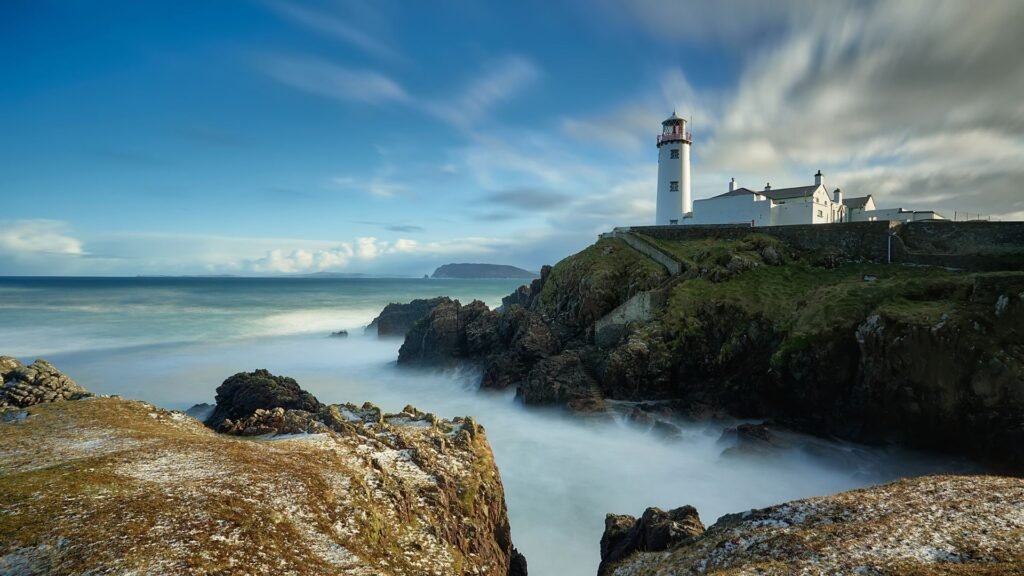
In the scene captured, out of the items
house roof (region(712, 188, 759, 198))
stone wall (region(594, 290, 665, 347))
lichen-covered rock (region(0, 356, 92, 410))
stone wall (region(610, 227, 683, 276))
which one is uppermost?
house roof (region(712, 188, 759, 198))

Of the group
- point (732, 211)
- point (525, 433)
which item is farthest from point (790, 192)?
point (525, 433)

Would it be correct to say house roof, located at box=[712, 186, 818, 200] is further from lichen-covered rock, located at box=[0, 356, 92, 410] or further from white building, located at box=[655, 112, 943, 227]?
lichen-covered rock, located at box=[0, 356, 92, 410]

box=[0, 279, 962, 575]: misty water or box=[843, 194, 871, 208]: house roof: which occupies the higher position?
box=[843, 194, 871, 208]: house roof

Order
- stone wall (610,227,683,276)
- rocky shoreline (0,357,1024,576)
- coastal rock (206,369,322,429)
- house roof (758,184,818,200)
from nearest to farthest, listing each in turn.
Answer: rocky shoreline (0,357,1024,576) → coastal rock (206,369,322,429) → stone wall (610,227,683,276) → house roof (758,184,818,200)

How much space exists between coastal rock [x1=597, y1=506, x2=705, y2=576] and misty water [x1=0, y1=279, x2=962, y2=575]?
3.62 meters

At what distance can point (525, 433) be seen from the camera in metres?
33.0

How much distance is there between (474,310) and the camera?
5341 centimetres

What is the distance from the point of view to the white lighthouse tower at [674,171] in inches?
2404

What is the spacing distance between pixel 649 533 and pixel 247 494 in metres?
→ 12.5

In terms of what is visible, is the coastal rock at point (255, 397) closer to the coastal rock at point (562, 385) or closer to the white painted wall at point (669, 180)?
the coastal rock at point (562, 385)

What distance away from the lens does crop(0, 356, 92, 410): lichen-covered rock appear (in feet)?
65.3

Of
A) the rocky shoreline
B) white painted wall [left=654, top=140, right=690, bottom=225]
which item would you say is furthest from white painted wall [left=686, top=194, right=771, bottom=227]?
the rocky shoreline

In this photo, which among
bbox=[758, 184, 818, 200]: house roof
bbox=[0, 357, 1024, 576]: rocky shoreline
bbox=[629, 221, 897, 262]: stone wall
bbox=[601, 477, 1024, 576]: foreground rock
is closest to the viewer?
bbox=[0, 357, 1024, 576]: rocky shoreline

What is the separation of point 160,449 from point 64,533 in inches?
217
